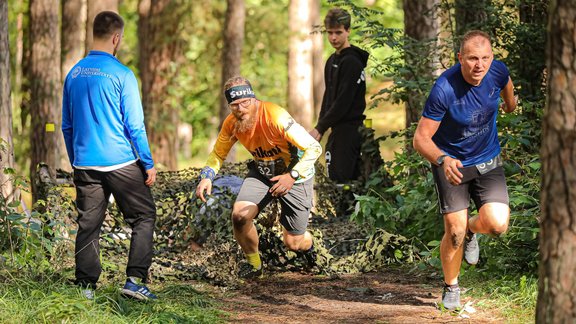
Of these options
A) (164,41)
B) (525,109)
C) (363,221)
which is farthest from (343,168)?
(164,41)

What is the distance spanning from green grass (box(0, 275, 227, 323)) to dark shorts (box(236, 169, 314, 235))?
1.17 meters

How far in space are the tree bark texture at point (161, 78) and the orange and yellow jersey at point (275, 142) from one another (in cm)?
1237

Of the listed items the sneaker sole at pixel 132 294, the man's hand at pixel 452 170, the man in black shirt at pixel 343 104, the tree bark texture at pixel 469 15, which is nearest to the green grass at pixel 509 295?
the man's hand at pixel 452 170

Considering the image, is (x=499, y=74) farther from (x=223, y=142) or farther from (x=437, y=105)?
(x=223, y=142)

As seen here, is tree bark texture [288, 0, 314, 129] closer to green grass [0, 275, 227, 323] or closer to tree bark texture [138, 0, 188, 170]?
tree bark texture [138, 0, 188, 170]

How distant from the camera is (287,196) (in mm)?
8734

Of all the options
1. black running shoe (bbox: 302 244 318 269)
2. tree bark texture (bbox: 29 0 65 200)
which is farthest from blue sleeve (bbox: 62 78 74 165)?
tree bark texture (bbox: 29 0 65 200)

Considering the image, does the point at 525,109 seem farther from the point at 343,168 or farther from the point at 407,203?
the point at 343,168

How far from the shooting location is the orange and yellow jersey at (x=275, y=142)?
838 centimetres

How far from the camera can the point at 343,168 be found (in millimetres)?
11992

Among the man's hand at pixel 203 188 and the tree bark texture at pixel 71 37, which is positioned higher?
the tree bark texture at pixel 71 37

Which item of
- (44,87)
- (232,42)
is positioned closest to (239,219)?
(44,87)

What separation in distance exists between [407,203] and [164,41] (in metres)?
12.0

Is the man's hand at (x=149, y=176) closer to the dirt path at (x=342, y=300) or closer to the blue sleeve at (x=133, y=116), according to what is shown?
the blue sleeve at (x=133, y=116)
